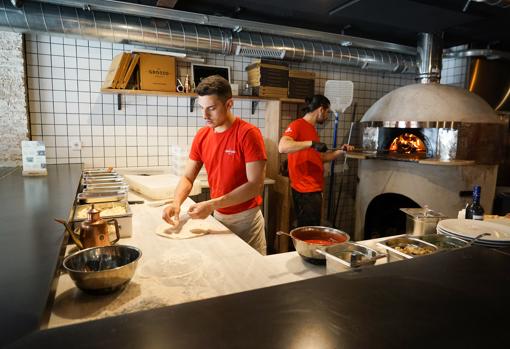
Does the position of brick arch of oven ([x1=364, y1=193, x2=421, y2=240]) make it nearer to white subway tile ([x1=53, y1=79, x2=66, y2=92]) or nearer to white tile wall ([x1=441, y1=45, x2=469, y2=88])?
white tile wall ([x1=441, y1=45, x2=469, y2=88])

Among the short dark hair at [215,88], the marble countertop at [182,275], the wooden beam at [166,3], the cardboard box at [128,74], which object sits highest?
the wooden beam at [166,3]

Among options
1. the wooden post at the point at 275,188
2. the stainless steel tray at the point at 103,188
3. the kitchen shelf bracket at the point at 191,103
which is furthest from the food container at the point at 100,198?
the wooden post at the point at 275,188

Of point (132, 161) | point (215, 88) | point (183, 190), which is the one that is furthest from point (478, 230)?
point (132, 161)

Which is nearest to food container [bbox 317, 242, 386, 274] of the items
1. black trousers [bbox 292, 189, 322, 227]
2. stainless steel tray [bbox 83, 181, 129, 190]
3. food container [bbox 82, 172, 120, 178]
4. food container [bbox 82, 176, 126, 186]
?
stainless steel tray [bbox 83, 181, 129, 190]

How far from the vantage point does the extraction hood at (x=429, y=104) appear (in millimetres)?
3352

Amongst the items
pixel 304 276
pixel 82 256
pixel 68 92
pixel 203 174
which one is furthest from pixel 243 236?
pixel 68 92

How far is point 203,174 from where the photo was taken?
358 centimetres

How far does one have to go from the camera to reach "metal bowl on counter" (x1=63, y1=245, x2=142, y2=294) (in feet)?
3.51

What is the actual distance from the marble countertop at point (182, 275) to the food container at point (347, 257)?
11 cm

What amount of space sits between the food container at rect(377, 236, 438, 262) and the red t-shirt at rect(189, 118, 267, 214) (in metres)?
0.86

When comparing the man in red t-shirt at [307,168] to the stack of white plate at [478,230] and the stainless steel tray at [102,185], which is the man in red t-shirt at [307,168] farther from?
the stack of white plate at [478,230]

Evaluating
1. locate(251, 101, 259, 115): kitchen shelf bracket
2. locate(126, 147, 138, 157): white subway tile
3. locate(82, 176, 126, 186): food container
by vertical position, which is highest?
locate(251, 101, 259, 115): kitchen shelf bracket

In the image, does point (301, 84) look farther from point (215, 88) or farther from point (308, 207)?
point (215, 88)

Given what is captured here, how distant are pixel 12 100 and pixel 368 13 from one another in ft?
10.7
